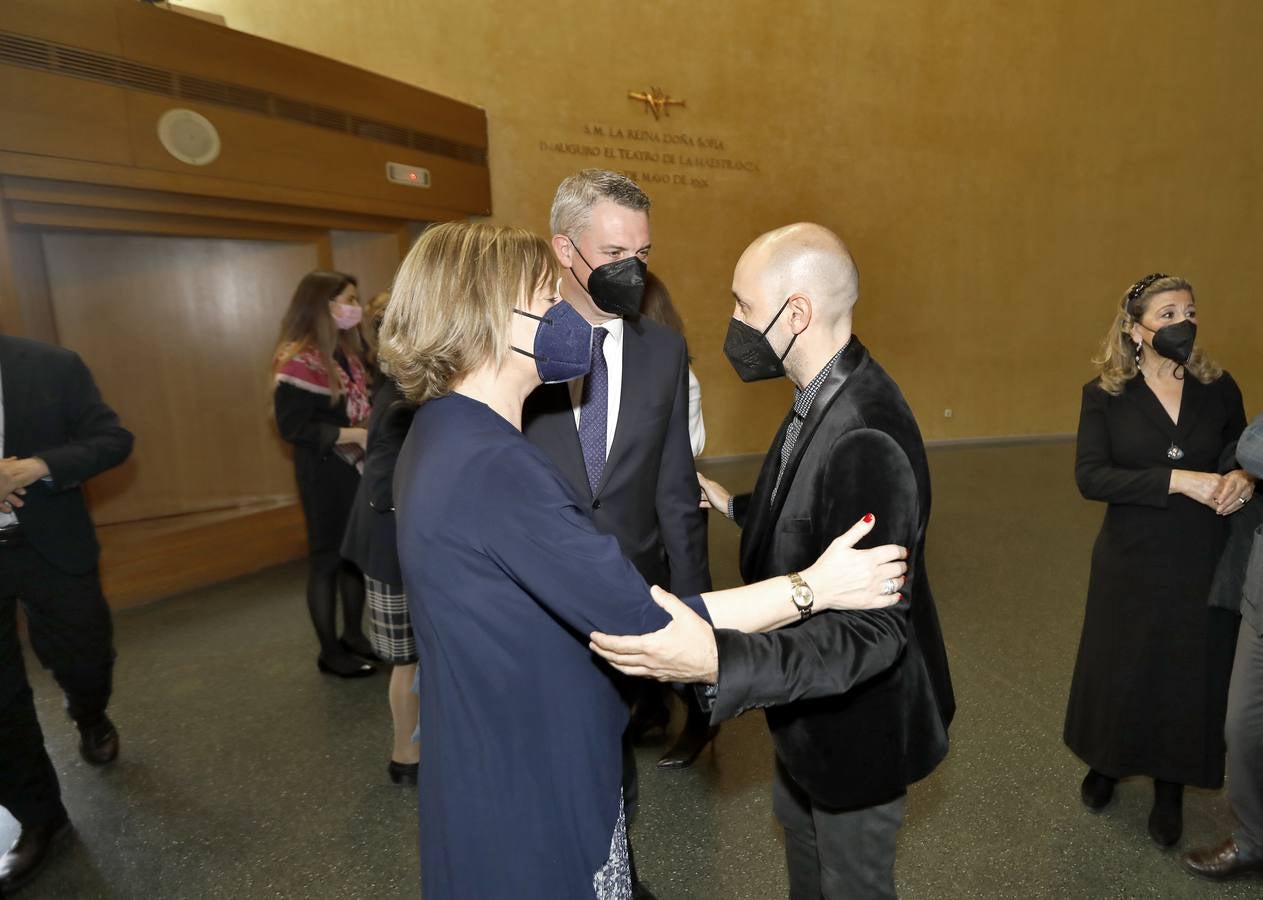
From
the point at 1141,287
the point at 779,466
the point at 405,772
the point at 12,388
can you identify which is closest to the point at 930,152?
the point at 1141,287

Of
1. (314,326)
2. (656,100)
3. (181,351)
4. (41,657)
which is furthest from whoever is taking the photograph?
(656,100)

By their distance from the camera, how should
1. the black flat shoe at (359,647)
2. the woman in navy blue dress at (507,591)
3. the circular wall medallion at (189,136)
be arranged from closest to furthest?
the woman in navy blue dress at (507,591), the black flat shoe at (359,647), the circular wall medallion at (189,136)

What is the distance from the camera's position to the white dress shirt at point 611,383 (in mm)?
A: 1883

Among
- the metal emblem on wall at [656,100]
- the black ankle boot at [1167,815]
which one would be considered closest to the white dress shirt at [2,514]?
the black ankle boot at [1167,815]

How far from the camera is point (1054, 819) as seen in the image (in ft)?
7.38

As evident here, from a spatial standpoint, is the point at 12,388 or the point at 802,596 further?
the point at 12,388

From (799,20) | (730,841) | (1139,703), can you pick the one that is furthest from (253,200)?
(799,20)

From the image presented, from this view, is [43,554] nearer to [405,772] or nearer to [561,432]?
[405,772]

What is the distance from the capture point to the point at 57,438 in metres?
2.28

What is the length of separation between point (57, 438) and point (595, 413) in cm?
180

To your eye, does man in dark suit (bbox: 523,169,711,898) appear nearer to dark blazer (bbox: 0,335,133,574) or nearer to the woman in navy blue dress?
the woman in navy blue dress

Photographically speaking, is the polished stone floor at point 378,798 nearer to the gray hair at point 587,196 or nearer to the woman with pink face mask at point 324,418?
the woman with pink face mask at point 324,418

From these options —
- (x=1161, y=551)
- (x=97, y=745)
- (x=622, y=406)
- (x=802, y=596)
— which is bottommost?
(x=97, y=745)

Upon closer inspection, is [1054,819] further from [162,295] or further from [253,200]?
[162,295]
